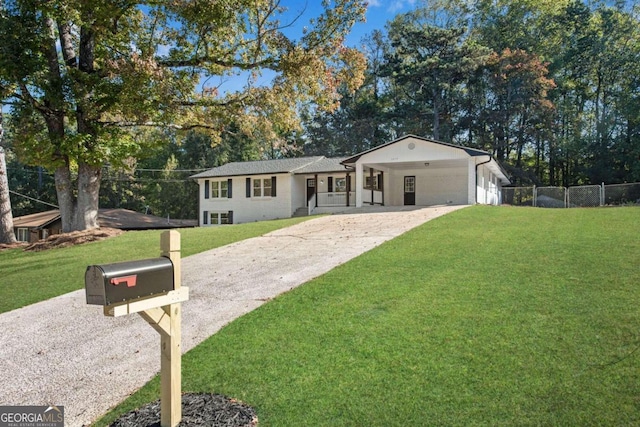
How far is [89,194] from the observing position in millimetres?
15820

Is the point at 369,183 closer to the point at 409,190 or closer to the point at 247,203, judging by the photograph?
the point at 409,190

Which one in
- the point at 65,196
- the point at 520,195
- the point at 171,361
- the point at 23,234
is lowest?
the point at 23,234

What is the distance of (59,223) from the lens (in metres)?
29.6

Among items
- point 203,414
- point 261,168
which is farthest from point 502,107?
point 203,414

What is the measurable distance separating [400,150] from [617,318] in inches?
673

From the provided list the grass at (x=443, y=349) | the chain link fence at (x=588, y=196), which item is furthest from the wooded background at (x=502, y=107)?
the grass at (x=443, y=349)

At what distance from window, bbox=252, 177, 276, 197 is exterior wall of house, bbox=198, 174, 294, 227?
14 centimetres

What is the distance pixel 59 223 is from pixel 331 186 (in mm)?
Answer: 19532

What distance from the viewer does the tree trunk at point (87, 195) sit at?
51.2 ft

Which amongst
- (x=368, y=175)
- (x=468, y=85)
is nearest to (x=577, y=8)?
(x=468, y=85)

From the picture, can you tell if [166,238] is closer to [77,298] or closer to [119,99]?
[77,298]

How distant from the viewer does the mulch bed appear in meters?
3.30

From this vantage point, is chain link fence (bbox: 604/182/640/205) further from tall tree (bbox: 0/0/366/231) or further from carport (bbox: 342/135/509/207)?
tall tree (bbox: 0/0/366/231)

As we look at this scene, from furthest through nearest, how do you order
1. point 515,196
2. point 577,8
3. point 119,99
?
point 577,8 → point 515,196 → point 119,99
